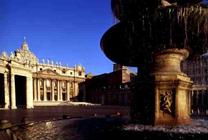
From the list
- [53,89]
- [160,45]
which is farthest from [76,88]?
[160,45]

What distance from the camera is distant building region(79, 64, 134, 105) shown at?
77.1 m

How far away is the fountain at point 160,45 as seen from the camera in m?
8.16

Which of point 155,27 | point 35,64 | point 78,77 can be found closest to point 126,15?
point 155,27

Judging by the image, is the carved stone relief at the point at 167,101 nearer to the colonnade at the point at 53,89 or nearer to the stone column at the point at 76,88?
Answer: the colonnade at the point at 53,89

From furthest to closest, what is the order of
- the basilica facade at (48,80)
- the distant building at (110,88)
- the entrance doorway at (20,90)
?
the distant building at (110,88) → the basilica facade at (48,80) → the entrance doorway at (20,90)

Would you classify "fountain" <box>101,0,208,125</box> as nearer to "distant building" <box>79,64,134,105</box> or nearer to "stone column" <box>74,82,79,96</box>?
"distant building" <box>79,64,134,105</box>

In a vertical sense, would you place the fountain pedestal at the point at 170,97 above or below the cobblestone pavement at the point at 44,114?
above

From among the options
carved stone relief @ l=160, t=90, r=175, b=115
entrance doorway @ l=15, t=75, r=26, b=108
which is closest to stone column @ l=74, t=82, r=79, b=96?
entrance doorway @ l=15, t=75, r=26, b=108

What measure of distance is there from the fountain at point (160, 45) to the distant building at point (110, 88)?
62.4 metres

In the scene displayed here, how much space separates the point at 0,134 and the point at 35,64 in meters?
92.7

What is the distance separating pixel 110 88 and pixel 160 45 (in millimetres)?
74602

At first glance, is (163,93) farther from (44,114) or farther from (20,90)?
(20,90)

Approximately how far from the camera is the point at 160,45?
889cm

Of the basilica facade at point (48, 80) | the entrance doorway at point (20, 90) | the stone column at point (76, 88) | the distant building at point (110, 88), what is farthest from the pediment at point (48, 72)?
the entrance doorway at point (20, 90)
